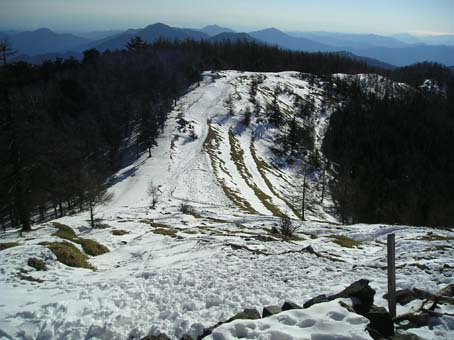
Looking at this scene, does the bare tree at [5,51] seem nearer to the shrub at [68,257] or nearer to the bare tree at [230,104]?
the shrub at [68,257]

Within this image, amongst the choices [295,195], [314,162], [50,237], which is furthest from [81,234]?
[314,162]

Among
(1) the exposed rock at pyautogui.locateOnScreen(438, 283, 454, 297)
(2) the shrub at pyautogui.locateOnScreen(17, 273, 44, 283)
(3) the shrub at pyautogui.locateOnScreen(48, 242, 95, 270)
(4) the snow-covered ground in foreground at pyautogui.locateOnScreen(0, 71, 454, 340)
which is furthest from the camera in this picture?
(3) the shrub at pyautogui.locateOnScreen(48, 242, 95, 270)

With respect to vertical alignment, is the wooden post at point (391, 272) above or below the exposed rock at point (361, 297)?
above

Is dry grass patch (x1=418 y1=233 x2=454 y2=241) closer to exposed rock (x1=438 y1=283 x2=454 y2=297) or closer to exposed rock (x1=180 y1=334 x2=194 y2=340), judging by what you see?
exposed rock (x1=438 y1=283 x2=454 y2=297)

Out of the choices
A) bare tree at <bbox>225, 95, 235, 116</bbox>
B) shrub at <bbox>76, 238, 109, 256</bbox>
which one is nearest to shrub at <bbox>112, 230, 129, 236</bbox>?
shrub at <bbox>76, 238, 109, 256</bbox>

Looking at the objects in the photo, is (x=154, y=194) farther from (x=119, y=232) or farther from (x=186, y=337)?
(x=186, y=337)

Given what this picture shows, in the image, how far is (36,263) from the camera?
617 inches

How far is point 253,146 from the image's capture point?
106500mm

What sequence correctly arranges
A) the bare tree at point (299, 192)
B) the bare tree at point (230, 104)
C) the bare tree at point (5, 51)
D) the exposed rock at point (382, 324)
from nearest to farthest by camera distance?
1. the exposed rock at point (382, 324)
2. the bare tree at point (5, 51)
3. the bare tree at point (299, 192)
4. the bare tree at point (230, 104)

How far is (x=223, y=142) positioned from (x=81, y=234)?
71874 millimetres

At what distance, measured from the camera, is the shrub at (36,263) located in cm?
1550

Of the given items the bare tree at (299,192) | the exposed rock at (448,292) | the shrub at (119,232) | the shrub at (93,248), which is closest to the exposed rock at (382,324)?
the exposed rock at (448,292)

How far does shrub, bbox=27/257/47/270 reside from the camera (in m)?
15.5

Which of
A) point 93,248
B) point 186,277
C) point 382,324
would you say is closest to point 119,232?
point 93,248
